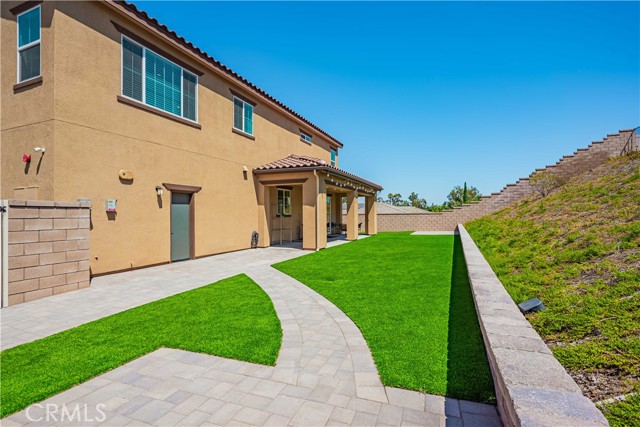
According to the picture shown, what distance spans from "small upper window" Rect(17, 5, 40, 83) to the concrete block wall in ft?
13.3

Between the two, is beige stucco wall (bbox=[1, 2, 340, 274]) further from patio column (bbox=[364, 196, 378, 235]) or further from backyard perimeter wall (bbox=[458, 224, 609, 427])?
patio column (bbox=[364, 196, 378, 235])

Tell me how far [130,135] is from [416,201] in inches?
2659

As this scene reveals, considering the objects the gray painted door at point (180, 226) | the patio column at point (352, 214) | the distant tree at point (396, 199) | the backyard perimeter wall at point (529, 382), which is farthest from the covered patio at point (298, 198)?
the distant tree at point (396, 199)

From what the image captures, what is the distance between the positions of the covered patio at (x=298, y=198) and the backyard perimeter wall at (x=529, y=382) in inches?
411

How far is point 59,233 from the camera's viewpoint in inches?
265

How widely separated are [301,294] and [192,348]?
295cm

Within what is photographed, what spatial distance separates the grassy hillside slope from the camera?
2.80 metres

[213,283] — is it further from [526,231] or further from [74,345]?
[526,231]

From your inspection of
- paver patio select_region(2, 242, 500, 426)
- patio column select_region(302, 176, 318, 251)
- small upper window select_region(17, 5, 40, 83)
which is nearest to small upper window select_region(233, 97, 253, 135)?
patio column select_region(302, 176, 318, 251)

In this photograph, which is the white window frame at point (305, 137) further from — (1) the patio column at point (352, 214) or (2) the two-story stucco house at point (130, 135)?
(2) the two-story stucco house at point (130, 135)

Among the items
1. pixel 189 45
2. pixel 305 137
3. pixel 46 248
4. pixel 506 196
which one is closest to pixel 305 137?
pixel 305 137

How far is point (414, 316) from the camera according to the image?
504cm

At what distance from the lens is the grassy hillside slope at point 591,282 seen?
280 centimetres

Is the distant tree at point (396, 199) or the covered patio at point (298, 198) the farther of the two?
the distant tree at point (396, 199)
